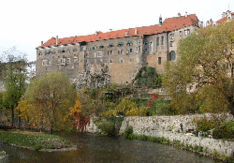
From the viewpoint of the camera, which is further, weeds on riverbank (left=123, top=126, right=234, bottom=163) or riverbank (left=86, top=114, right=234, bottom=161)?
riverbank (left=86, top=114, right=234, bottom=161)

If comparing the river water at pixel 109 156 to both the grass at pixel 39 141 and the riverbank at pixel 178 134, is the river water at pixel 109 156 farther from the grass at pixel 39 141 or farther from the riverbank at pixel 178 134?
the grass at pixel 39 141

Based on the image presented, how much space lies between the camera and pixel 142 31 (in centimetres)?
7019

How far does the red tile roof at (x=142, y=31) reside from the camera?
202ft

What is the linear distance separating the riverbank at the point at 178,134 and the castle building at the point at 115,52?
2616cm

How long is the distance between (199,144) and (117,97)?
118ft

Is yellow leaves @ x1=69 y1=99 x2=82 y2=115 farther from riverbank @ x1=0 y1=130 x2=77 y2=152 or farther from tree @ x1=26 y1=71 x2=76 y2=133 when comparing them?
riverbank @ x1=0 y1=130 x2=77 y2=152

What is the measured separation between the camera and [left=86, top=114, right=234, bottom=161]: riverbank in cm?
2084

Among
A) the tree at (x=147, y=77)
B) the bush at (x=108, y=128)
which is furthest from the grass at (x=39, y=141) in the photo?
the tree at (x=147, y=77)

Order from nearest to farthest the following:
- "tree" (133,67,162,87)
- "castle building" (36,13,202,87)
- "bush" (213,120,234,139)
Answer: "bush" (213,120,234,139) → "tree" (133,67,162,87) → "castle building" (36,13,202,87)

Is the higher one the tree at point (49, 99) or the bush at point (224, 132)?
the tree at point (49, 99)

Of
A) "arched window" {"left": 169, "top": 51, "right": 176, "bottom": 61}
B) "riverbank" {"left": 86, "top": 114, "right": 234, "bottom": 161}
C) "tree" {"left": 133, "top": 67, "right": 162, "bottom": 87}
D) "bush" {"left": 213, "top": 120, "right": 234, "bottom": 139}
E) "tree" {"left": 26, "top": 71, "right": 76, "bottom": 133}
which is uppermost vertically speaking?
"arched window" {"left": 169, "top": 51, "right": 176, "bottom": 61}

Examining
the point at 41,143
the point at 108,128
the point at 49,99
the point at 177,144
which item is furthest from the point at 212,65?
the point at 108,128

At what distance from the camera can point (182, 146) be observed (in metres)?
26.2

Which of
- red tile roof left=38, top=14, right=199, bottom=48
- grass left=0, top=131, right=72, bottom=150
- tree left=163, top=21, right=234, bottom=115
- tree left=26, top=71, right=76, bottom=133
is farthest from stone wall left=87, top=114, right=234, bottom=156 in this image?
red tile roof left=38, top=14, right=199, bottom=48
